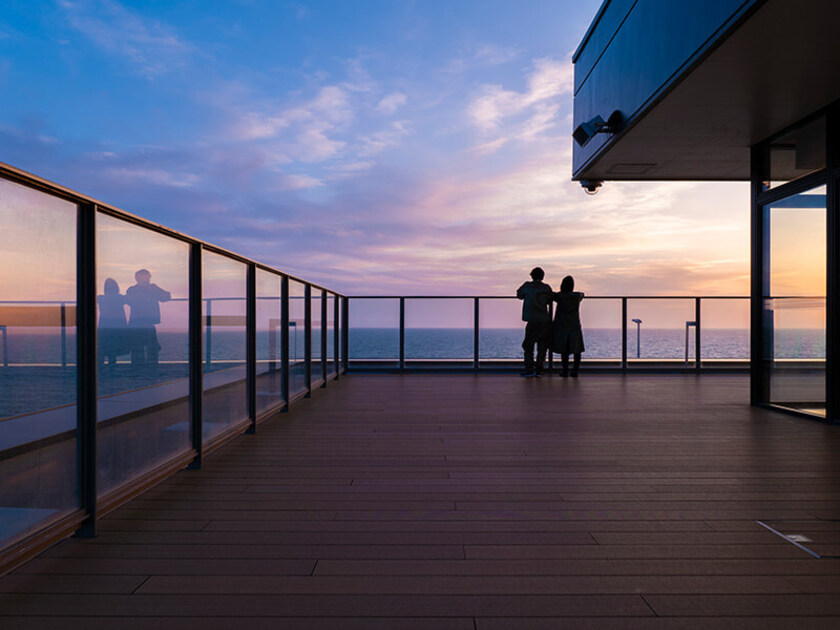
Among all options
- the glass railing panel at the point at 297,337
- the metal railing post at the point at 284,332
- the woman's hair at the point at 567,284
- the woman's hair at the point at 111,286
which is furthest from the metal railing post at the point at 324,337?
the woman's hair at the point at 111,286

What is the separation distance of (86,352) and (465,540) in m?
1.48

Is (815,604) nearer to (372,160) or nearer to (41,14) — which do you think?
(372,160)

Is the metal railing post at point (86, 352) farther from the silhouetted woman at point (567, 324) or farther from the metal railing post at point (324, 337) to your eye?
the silhouetted woman at point (567, 324)

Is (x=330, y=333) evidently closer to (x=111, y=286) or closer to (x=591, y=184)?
(x=591, y=184)

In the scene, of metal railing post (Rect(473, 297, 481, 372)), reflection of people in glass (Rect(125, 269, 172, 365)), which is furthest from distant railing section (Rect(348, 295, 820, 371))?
reflection of people in glass (Rect(125, 269, 172, 365))

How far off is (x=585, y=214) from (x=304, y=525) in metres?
20.8

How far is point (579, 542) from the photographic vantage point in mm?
1996

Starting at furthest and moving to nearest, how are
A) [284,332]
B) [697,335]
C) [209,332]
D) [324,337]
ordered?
[697,335] → [324,337] → [284,332] → [209,332]

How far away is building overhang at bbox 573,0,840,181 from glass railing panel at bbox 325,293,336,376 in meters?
3.44

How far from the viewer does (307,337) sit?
5574 millimetres

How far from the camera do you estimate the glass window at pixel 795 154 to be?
461cm

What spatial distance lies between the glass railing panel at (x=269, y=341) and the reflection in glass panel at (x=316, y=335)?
1367mm

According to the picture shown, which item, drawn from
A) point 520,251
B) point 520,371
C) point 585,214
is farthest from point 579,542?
point 520,251

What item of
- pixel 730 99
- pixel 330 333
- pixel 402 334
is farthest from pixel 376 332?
pixel 730 99
